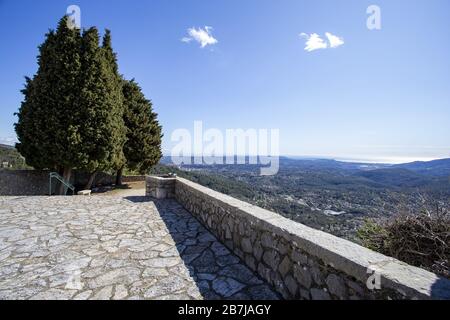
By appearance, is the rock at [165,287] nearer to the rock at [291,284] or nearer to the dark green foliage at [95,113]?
the rock at [291,284]

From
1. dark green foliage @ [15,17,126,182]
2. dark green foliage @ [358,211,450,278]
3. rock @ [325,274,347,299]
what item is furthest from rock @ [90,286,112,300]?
dark green foliage @ [15,17,126,182]

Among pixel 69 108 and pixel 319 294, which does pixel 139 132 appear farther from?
pixel 319 294

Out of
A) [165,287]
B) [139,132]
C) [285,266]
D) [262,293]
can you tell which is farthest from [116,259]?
[139,132]

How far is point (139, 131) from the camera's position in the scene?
16422 millimetres

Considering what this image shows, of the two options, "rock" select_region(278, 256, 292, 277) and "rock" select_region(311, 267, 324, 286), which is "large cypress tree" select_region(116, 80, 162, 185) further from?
"rock" select_region(311, 267, 324, 286)

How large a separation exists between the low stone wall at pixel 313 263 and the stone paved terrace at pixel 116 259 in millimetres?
260

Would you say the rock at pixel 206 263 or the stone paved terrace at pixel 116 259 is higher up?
the stone paved terrace at pixel 116 259

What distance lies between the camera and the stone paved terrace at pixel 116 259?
115 inches

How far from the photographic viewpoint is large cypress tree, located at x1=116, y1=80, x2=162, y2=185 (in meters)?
16.2

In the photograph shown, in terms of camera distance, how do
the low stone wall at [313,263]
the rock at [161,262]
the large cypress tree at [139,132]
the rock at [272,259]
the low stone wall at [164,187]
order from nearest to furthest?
the low stone wall at [313,263], the rock at [272,259], the rock at [161,262], the low stone wall at [164,187], the large cypress tree at [139,132]

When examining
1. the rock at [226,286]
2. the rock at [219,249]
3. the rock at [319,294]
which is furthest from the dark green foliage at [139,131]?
the rock at [319,294]

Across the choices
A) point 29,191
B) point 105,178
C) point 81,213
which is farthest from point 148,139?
point 81,213

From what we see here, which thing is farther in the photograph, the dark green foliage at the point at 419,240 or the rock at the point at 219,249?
the rock at the point at 219,249

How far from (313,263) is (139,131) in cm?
1575
